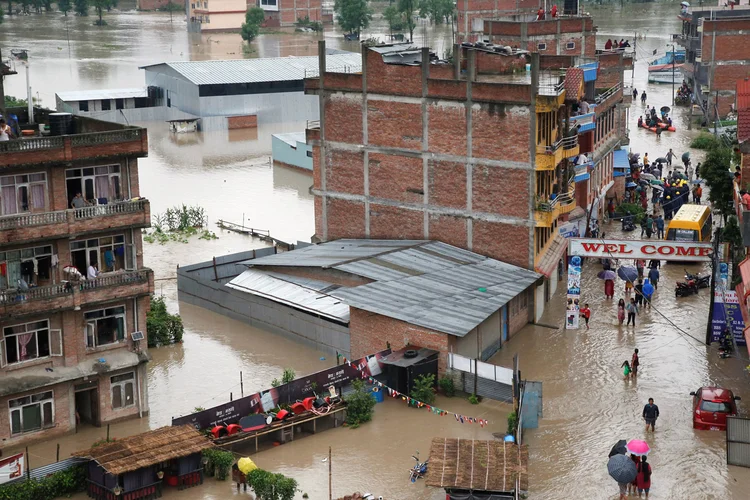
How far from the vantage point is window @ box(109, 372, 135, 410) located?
104 feet

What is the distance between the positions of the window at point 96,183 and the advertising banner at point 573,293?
15326mm

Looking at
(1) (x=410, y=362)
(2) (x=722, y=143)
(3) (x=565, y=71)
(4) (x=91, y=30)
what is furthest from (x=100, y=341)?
(4) (x=91, y=30)

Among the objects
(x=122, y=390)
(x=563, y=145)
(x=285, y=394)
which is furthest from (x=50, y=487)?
(x=563, y=145)

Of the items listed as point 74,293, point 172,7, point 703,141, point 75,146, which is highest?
point 172,7

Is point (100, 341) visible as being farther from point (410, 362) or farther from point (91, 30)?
point (91, 30)

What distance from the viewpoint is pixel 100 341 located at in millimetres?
31406

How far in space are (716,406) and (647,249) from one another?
30.1 ft

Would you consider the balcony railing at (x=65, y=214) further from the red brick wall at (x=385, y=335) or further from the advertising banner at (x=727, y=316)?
the advertising banner at (x=727, y=316)

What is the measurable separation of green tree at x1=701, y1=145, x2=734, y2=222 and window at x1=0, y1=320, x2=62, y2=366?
26712 millimetres

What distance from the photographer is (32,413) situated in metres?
30.2

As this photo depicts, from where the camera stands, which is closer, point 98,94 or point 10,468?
point 10,468

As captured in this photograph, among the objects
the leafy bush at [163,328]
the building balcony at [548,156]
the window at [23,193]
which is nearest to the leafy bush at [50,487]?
the window at [23,193]

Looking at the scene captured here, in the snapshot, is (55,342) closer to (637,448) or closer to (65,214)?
(65,214)

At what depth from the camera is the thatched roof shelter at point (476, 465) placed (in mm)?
25953
